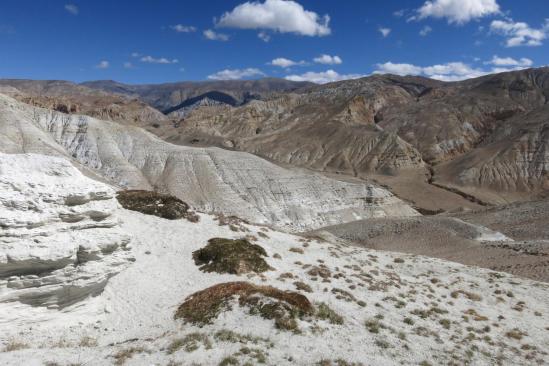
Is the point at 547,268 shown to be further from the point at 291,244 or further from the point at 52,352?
the point at 52,352

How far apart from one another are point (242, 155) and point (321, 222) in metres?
18.0

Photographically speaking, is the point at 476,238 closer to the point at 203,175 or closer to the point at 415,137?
the point at 203,175

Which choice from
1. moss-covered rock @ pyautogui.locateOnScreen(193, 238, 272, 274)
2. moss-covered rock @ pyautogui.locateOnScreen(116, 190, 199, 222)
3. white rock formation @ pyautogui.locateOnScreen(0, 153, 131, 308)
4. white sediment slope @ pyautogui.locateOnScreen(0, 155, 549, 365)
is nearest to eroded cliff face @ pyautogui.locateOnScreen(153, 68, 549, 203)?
white sediment slope @ pyautogui.locateOnScreen(0, 155, 549, 365)

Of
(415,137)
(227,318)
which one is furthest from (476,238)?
(415,137)

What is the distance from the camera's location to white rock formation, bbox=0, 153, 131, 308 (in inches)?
482

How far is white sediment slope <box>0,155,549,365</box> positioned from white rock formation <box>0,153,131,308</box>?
55mm

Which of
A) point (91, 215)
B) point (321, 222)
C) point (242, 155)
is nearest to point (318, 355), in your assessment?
point (91, 215)

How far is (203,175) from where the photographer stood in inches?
2484

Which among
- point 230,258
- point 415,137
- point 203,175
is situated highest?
point 415,137

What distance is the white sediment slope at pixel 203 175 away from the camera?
59344 millimetres

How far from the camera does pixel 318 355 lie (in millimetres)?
11570

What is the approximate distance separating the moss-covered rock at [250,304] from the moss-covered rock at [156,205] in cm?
929

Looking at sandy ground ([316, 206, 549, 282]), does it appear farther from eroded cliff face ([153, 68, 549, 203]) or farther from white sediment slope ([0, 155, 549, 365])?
eroded cliff face ([153, 68, 549, 203])

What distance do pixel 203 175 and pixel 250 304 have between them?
50467 millimetres
